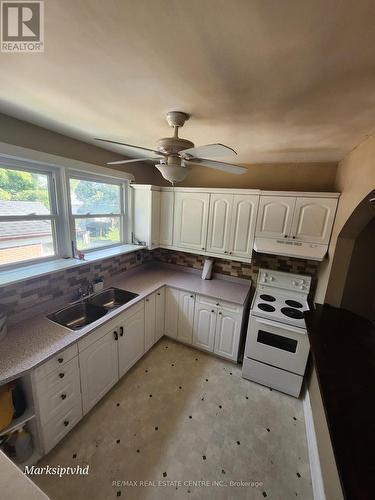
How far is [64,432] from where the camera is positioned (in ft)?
5.06

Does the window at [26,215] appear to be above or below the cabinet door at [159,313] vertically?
above

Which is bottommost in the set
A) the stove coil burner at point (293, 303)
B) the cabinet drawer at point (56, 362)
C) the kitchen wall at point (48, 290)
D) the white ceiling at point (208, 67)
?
the cabinet drawer at point (56, 362)

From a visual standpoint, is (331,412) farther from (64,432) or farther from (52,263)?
(52,263)

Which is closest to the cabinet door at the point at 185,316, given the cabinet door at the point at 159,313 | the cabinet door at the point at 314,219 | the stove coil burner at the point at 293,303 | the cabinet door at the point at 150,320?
the cabinet door at the point at 159,313

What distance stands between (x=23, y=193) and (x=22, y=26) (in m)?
1.34

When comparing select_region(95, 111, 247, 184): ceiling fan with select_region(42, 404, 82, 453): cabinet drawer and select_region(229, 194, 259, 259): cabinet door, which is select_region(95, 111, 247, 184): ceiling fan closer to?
select_region(229, 194, 259, 259): cabinet door

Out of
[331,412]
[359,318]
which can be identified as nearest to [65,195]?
[331,412]

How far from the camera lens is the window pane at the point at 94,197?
82.6 inches

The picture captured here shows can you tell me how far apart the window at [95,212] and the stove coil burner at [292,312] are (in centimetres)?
220

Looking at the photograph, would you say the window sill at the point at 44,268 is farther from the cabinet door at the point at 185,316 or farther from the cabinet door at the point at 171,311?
the cabinet door at the point at 185,316

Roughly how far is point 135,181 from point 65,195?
1046 millimetres

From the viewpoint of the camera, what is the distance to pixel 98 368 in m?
1.77

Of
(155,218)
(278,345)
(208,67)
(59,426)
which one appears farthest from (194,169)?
(59,426)

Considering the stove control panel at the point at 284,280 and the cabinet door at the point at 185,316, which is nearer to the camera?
the stove control panel at the point at 284,280
